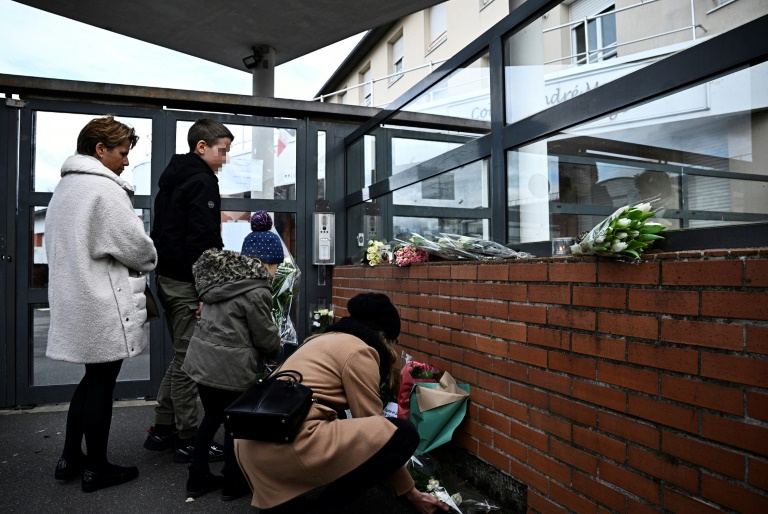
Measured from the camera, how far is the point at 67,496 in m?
3.02

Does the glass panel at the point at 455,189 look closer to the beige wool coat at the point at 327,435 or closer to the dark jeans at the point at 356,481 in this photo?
the beige wool coat at the point at 327,435

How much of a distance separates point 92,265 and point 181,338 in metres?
0.79

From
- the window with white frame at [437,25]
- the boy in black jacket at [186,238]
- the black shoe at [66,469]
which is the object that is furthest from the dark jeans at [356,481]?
the window with white frame at [437,25]

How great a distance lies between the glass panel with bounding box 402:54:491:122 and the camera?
3.39 meters

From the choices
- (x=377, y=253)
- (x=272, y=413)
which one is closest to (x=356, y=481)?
(x=272, y=413)

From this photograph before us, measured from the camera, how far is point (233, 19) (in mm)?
7488

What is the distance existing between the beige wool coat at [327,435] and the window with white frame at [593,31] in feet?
5.68

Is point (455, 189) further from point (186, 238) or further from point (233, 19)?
point (233, 19)

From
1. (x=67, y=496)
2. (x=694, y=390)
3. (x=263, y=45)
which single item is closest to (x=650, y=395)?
(x=694, y=390)

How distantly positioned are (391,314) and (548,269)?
78 centimetres

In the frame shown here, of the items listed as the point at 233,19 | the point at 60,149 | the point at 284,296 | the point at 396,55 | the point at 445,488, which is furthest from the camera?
the point at 396,55

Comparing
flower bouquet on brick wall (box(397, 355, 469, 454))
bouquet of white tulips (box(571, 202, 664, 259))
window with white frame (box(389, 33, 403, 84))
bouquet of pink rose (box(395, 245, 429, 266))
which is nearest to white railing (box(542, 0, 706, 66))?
bouquet of white tulips (box(571, 202, 664, 259))

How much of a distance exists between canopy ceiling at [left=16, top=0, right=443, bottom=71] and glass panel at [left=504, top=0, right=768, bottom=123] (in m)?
4.61

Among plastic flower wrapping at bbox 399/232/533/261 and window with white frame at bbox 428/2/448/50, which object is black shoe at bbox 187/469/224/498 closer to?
plastic flower wrapping at bbox 399/232/533/261
